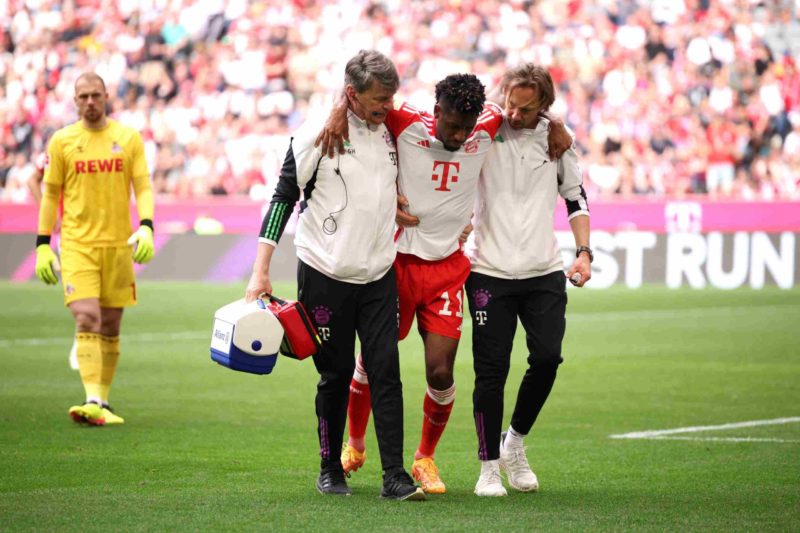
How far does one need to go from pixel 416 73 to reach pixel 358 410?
22882 mm

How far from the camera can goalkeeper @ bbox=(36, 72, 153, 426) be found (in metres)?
9.82

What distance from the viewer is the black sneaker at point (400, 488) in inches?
254

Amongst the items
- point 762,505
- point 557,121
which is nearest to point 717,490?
point 762,505

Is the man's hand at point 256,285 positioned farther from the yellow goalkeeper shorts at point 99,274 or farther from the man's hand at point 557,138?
the yellow goalkeeper shorts at point 99,274

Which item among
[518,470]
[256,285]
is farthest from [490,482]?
[256,285]

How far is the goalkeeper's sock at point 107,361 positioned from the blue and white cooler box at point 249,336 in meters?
3.76

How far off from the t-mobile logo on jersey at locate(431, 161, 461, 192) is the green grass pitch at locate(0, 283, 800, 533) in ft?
4.97

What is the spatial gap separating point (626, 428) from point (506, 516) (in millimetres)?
3546

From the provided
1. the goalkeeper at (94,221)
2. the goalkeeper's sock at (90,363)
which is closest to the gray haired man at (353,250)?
the goalkeeper at (94,221)

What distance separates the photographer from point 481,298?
699cm

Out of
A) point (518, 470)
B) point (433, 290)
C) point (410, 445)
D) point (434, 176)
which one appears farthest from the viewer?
point (410, 445)

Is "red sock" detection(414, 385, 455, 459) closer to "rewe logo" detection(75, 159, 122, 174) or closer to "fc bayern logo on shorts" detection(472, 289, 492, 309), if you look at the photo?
"fc bayern logo on shorts" detection(472, 289, 492, 309)

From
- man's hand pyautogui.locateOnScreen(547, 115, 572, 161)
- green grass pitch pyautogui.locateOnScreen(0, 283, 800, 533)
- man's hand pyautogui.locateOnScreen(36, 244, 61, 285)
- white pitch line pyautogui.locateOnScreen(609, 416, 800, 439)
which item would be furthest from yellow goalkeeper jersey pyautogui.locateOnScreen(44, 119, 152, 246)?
man's hand pyautogui.locateOnScreen(547, 115, 572, 161)

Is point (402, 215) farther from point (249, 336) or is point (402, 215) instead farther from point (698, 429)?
point (698, 429)
